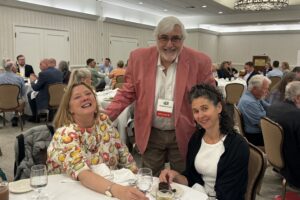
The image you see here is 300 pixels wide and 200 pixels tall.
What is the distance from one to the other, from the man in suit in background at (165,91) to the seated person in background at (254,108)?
5.70 ft

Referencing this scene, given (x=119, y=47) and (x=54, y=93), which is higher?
(x=119, y=47)

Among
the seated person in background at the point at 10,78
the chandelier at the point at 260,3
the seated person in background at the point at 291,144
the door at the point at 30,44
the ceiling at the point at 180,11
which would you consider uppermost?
the ceiling at the point at 180,11

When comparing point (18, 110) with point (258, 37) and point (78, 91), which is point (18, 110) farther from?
point (258, 37)

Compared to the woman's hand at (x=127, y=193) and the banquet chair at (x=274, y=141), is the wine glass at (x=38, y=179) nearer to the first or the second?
the woman's hand at (x=127, y=193)

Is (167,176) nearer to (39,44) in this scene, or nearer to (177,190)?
(177,190)

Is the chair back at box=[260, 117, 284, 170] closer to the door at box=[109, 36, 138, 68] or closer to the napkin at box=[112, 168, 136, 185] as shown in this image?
the napkin at box=[112, 168, 136, 185]

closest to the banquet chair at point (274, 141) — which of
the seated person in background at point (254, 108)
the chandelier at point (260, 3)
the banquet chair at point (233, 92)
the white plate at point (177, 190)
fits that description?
the seated person in background at point (254, 108)

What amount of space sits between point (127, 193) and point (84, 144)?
52 cm

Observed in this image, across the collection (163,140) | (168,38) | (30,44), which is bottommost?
(163,140)

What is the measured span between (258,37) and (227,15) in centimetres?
331

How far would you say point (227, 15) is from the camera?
14172mm

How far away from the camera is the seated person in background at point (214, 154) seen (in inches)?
70.2

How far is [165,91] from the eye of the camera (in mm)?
2281

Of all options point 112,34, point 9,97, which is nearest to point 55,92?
point 9,97
